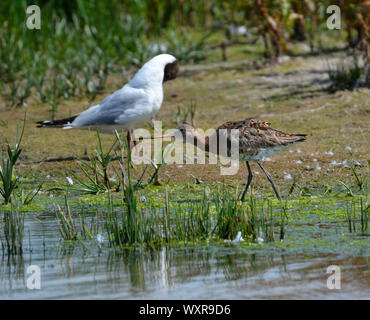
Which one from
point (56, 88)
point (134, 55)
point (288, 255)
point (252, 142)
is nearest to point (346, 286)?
point (288, 255)

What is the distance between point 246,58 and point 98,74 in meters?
2.64

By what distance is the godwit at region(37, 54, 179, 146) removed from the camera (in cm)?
858

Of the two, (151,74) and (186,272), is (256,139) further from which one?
(186,272)

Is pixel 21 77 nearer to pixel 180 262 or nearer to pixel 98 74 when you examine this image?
pixel 98 74

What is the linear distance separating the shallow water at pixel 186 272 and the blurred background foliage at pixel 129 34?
5.95 meters

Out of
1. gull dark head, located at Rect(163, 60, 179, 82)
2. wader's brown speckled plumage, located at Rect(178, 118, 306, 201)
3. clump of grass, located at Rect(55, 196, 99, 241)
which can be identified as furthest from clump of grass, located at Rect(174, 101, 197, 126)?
clump of grass, located at Rect(55, 196, 99, 241)

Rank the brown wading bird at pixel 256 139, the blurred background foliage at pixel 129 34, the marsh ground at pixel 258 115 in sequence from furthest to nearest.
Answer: the blurred background foliage at pixel 129 34, the marsh ground at pixel 258 115, the brown wading bird at pixel 256 139

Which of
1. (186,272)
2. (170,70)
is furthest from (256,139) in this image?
(170,70)

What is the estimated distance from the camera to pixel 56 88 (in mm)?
12094

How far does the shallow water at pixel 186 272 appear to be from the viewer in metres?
4.59

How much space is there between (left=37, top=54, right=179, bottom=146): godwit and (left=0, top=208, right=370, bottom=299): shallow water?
3.06 m

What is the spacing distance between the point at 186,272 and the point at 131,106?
3905 mm

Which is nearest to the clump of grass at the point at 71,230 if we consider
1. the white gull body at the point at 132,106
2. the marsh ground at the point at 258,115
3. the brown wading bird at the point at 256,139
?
the brown wading bird at the point at 256,139

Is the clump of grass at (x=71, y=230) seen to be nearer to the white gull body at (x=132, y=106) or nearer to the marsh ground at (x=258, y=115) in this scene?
the marsh ground at (x=258, y=115)
